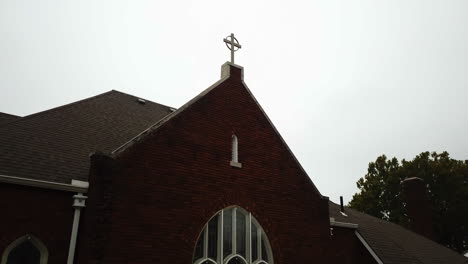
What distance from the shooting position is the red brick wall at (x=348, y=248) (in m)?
15.2

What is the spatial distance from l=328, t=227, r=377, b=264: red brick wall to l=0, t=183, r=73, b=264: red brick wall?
365 inches

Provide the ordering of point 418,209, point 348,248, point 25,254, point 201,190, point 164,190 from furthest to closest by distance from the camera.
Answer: point 418,209 < point 348,248 < point 201,190 < point 164,190 < point 25,254

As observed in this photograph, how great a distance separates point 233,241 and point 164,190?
263 centimetres

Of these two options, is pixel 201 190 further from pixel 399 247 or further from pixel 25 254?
pixel 399 247

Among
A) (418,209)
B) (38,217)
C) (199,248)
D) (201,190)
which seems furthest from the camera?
(418,209)

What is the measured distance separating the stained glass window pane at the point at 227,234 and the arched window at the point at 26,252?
456cm

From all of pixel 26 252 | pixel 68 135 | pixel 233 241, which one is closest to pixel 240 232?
pixel 233 241

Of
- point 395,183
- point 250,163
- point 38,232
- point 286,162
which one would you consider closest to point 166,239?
point 38,232

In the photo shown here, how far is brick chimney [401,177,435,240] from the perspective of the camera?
1038 inches

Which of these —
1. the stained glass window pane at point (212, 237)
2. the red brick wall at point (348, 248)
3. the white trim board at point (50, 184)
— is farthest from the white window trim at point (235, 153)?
the red brick wall at point (348, 248)

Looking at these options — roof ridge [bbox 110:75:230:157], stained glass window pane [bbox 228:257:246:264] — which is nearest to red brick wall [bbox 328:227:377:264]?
stained glass window pane [bbox 228:257:246:264]

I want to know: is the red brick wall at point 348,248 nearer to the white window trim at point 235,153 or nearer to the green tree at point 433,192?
the white window trim at point 235,153

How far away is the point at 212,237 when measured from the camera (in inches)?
441

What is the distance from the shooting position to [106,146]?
12711 millimetres
